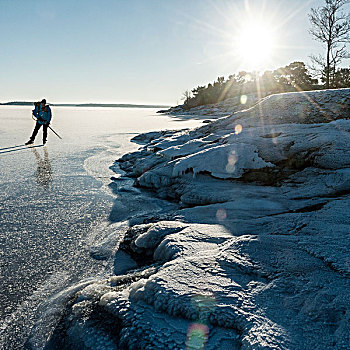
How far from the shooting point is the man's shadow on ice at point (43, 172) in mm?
4723

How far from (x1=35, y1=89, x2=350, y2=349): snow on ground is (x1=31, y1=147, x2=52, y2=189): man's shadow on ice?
2701 millimetres

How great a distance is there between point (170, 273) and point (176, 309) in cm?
26

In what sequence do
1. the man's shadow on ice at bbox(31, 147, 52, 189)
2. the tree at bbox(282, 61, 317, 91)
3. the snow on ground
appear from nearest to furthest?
the snow on ground → the man's shadow on ice at bbox(31, 147, 52, 189) → the tree at bbox(282, 61, 317, 91)

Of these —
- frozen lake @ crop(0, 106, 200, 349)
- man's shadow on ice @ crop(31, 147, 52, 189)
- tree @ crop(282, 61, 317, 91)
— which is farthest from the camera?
tree @ crop(282, 61, 317, 91)

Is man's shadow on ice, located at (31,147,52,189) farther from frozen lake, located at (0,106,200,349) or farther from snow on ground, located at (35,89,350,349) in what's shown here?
snow on ground, located at (35,89,350,349)

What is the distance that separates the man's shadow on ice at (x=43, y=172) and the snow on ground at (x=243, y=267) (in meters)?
2.70

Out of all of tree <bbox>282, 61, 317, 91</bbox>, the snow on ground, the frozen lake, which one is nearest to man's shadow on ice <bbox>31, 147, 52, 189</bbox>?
the frozen lake

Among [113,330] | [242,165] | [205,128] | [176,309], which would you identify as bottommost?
[113,330]

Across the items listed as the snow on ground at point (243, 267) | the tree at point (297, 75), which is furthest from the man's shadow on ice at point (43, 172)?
the tree at point (297, 75)

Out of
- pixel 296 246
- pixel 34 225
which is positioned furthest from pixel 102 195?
pixel 296 246

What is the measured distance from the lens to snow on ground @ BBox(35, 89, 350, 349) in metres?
1.25

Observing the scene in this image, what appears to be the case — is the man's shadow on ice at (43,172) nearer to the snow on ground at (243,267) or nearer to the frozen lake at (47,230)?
the frozen lake at (47,230)

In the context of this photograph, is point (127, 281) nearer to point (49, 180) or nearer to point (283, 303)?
point (283, 303)

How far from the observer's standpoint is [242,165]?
3.58 metres
